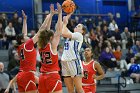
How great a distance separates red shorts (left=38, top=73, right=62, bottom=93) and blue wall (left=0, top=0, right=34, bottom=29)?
10898 millimetres

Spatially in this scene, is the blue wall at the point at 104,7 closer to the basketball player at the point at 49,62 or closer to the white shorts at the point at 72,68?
the white shorts at the point at 72,68

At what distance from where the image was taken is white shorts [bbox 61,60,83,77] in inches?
310

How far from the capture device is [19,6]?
19.1 meters

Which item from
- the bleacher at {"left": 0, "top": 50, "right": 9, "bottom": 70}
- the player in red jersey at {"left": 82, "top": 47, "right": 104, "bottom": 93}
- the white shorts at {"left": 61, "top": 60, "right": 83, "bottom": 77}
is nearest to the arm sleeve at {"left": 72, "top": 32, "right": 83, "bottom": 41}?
the player in red jersey at {"left": 82, "top": 47, "right": 104, "bottom": 93}

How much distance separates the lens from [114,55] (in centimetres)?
1602

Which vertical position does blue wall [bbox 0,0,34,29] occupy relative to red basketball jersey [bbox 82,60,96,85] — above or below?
above

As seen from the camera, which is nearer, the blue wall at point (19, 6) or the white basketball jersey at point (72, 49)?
the white basketball jersey at point (72, 49)

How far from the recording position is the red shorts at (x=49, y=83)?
21.7 ft

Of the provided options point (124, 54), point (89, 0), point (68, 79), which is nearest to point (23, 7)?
point (89, 0)

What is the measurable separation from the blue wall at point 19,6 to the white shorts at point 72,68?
31.9ft

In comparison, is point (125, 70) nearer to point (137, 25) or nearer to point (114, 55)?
point (114, 55)

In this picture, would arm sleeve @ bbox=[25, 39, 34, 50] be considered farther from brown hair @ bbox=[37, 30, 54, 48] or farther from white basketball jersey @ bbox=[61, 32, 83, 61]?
white basketball jersey @ bbox=[61, 32, 83, 61]

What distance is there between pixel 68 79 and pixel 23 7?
1152cm

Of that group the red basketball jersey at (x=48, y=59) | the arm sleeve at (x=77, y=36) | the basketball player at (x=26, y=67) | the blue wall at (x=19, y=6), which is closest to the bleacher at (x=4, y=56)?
the blue wall at (x=19, y=6)
